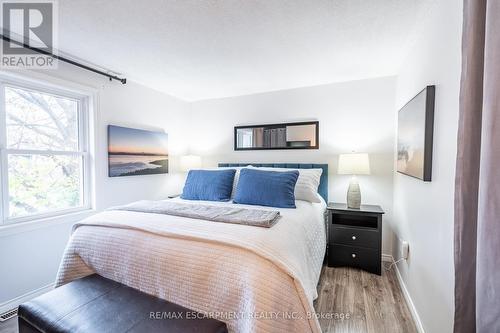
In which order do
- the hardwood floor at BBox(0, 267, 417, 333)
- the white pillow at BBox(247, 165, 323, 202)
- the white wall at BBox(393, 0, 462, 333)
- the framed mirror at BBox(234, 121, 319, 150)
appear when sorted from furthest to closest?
1. the framed mirror at BBox(234, 121, 319, 150)
2. the white pillow at BBox(247, 165, 323, 202)
3. the hardwood floor at BBox(0, 267, 417, 333)
4. the white wall at BBox(393, 0, 462, 333)

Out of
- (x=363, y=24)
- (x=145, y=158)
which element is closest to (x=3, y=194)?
(x=145, y=158)

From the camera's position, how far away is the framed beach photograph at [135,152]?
2.66 metres

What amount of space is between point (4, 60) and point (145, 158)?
1551 millimetres

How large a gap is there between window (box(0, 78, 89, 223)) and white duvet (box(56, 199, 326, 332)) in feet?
2.78

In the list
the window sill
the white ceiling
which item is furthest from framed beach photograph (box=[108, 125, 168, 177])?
the white ceiling

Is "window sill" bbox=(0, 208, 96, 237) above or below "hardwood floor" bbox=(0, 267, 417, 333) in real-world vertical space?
above

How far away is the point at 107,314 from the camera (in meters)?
1.11

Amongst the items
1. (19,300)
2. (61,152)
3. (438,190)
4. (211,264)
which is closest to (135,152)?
(61,152)

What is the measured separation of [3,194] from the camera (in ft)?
6.16

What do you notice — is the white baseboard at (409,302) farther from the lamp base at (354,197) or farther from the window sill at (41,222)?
the window sill at (41,222)

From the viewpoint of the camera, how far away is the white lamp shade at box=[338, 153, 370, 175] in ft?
8.13

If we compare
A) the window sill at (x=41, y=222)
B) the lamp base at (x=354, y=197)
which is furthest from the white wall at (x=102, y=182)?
the lamp base at (x=354, y=197)

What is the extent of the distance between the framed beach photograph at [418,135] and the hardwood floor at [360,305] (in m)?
1.10

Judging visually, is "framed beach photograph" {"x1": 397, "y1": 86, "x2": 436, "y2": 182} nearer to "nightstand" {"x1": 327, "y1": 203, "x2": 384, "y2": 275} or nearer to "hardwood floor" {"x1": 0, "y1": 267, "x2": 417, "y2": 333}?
"nightstand" {"x1": 327, "y1": 203, "x2": 384, "y2": 275}
